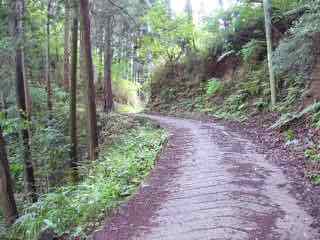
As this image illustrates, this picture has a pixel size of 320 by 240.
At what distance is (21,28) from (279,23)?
37.4 ft

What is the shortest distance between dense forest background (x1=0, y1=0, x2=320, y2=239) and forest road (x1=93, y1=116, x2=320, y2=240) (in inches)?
22.2

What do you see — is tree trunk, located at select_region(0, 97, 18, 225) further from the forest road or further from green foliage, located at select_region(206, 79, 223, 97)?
green foliage, located at select_region(206, 79, 223, 97)

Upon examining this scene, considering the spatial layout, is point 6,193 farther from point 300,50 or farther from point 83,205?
Result: point 300,50

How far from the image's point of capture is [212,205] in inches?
230

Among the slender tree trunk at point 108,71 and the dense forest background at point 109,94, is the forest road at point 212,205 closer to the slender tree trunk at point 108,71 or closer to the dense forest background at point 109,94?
the dense forest background at point 109,94

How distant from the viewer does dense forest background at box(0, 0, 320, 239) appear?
8.38 meters

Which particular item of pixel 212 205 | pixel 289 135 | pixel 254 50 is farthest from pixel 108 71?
pixel 212 205

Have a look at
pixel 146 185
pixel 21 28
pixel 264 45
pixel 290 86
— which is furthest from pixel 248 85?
pixel 146 185

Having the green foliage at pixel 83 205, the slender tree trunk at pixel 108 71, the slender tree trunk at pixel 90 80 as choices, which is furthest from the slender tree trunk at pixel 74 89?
the slender tree trunk at pixel 108 71

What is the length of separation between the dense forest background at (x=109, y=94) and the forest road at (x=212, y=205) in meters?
0.56

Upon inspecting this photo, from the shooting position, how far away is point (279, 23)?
18.3m

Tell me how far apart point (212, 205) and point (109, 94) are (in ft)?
72.9

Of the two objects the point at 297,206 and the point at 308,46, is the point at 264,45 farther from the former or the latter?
the point at 297,206

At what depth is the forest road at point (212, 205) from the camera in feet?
16.2
